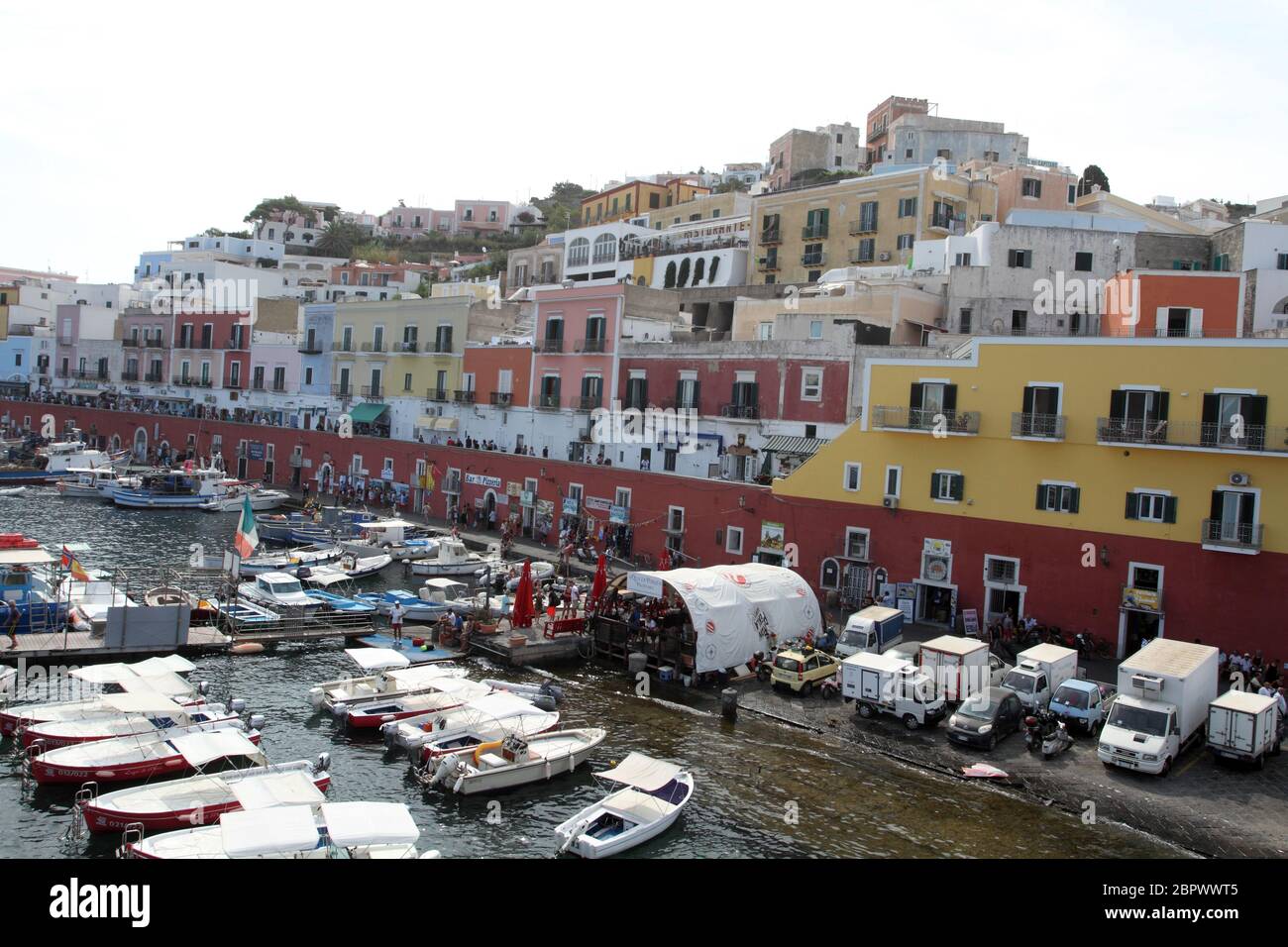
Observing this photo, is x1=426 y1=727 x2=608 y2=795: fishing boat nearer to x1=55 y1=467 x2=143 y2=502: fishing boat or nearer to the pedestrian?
the pedestrian

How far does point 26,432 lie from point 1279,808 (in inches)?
3426

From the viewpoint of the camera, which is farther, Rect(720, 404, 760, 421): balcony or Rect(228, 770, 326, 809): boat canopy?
Rect(720, 404, 760, 421): balcony

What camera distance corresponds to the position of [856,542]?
3522cm

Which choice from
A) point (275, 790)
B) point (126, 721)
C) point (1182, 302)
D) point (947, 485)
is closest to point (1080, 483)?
point (947, 485)

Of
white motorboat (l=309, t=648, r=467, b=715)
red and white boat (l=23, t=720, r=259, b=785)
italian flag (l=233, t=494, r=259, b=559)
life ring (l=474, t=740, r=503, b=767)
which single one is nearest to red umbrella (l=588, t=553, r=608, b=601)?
white motorboat (l=309, t=648, r=467, b=715)

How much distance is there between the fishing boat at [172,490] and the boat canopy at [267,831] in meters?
45.3

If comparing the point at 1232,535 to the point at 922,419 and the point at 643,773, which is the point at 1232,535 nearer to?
the point at 922,419

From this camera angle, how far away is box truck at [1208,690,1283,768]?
2181 centimetres

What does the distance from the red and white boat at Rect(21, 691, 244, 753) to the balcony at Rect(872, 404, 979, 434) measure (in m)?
22.4

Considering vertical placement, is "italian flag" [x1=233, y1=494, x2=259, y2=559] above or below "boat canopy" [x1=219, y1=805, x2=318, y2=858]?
above

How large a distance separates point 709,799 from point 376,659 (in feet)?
35.7

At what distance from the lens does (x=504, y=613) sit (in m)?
33.4

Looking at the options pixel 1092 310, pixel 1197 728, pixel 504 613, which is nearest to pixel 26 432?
pixel 504 613
